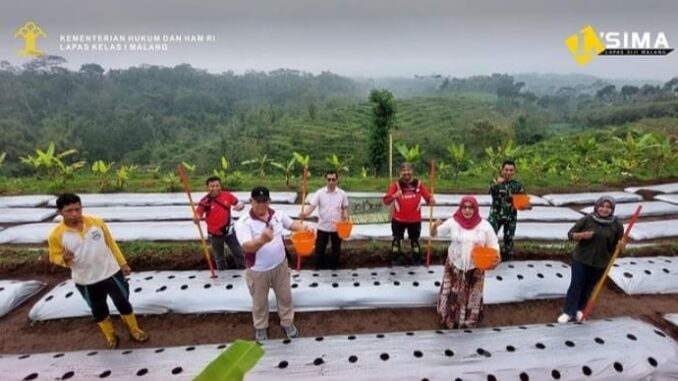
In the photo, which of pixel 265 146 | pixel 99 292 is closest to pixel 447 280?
pixel 99 292

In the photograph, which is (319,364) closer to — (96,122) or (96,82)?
(96,122)

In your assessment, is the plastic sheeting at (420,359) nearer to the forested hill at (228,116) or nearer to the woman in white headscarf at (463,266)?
the woman in white headscarf at (463,266)

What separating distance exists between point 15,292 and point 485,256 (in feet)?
17.5

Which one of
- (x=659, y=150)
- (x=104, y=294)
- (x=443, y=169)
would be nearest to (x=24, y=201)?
(x=104, y=294)

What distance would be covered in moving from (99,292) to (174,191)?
6.79 m

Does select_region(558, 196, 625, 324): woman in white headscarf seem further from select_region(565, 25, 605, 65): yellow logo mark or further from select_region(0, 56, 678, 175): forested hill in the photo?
select_region(0, 56, 678, 175): forested hill

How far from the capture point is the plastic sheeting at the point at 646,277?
4.80 m

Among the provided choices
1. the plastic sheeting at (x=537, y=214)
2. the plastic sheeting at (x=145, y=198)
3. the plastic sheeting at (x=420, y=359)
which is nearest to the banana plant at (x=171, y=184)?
the plastic sheeting at (x=145, y=198)

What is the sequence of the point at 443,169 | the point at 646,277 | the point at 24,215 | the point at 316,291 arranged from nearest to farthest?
the point at 316,291 → the point at 646,277 → the point at 24,215 → the point at 443,169

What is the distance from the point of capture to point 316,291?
14.6ft

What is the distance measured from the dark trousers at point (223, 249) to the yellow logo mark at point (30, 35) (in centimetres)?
1218

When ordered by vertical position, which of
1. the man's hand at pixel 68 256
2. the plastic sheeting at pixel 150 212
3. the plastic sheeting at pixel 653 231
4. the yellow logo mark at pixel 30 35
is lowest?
the plastic sheeting at pixel 653 231

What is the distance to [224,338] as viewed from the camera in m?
4.11

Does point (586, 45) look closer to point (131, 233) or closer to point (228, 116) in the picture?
point (131, 233)
